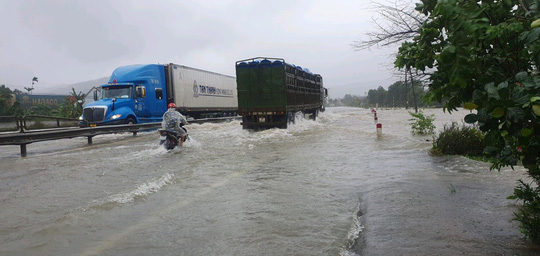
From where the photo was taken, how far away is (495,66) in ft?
9.22

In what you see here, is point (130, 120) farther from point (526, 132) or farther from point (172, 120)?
point (526, 132)

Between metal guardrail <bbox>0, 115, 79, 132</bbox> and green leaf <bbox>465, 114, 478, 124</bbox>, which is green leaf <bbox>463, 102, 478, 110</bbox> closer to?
green leaf <bbox>465, 114, 478, 124</bbox>

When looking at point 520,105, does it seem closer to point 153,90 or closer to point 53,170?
point 53,170

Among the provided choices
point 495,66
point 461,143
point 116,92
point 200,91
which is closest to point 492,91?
point 495,66

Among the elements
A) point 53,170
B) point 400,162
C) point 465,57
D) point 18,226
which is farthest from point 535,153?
point 53,170

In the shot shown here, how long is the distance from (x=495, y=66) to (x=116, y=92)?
783 inches

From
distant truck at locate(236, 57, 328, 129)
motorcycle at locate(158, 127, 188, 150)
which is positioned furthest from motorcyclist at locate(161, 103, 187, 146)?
distant truck at locate(236, 57, 328, 129)

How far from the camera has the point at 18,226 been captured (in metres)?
4.96

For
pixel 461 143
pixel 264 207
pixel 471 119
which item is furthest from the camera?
pixel 461 143

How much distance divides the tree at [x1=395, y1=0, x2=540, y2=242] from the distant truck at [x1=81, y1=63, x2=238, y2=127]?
18.5 meters

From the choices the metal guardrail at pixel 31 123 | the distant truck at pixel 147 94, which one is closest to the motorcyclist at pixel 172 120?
the distant truck at pixel 147 94

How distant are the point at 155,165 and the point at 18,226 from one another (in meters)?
4.59

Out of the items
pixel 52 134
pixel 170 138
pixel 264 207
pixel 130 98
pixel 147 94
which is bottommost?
pixel 264 207

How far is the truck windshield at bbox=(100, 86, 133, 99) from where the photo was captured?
1998 cm
